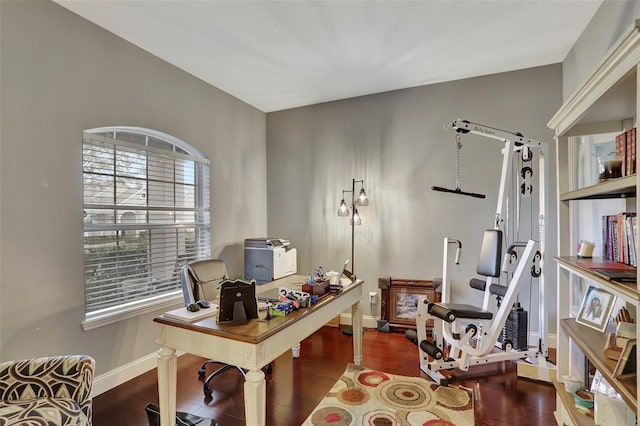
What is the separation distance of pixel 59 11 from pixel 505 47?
3.48 metres

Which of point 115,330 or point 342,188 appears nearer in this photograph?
point 115,330

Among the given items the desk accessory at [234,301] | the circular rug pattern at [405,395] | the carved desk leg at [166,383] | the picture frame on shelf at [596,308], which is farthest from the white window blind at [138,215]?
the picture frame on shelf at [596,308]

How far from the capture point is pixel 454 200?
343cm

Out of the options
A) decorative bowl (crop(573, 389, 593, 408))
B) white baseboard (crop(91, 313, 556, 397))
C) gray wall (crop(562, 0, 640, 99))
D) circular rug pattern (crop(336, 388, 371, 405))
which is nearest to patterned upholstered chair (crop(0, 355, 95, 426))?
white baseboard (crop(91, 313, 556, 397))

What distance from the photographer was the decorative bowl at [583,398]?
1615 millimetres

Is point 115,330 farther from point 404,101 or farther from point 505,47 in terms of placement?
point 505,47

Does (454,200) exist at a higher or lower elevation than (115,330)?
higher

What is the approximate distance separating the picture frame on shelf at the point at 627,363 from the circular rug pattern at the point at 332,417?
4.66ft

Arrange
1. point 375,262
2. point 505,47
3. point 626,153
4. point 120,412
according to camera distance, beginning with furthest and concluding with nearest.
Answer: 1. point 375,262
2. point 505,47
3. point 120,412
4. point 626,153

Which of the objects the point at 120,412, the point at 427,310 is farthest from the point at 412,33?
the point at 120,412

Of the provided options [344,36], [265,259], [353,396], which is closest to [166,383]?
[353,396]

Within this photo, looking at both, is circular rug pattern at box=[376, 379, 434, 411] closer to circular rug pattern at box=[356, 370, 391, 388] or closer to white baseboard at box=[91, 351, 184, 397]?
circular rug pattern at box=[356, 370, 391, 388]

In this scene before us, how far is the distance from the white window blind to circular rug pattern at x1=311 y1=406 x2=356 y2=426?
173 centimetres

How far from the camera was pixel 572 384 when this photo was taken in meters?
1.75
